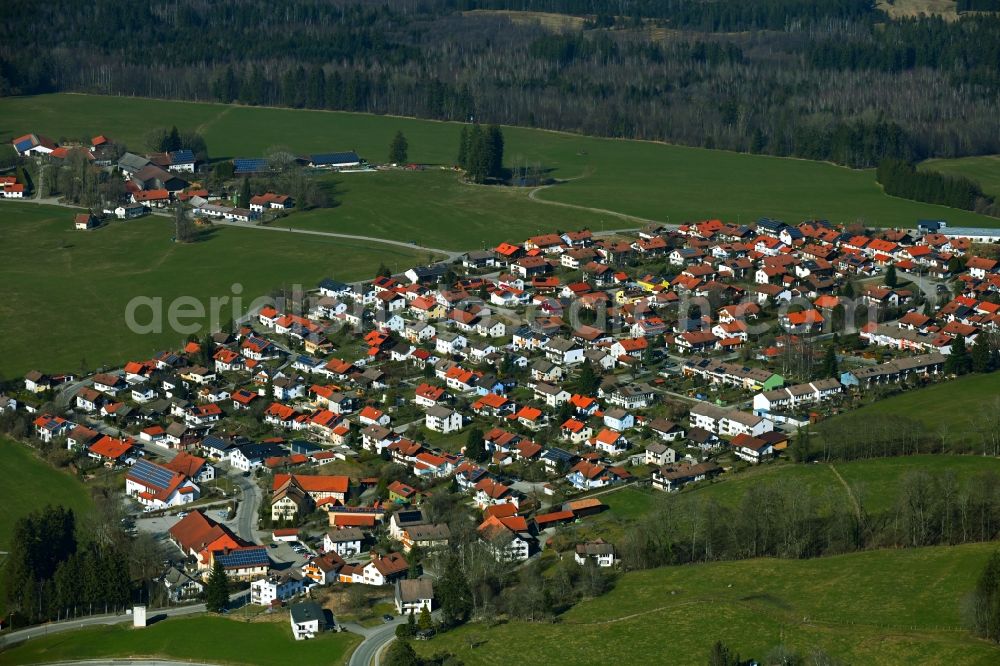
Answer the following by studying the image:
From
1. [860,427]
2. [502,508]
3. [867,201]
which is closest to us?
[502,508]

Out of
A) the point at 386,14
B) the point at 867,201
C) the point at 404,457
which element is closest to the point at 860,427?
the point at 404,457

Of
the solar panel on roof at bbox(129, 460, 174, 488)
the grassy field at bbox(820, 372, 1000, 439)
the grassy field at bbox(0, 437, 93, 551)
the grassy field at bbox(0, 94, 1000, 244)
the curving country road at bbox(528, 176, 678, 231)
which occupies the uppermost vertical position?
the grassy field at bbox(0, 94, 1000, 244)

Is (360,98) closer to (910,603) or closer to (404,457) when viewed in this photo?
(404,457)

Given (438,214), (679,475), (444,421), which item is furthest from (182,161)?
(679,475)

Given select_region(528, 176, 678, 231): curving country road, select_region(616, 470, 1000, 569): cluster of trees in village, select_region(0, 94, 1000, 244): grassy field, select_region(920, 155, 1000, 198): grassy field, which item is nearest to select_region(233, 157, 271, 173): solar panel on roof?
select_region(0, 94, 1000, 244): grassy field

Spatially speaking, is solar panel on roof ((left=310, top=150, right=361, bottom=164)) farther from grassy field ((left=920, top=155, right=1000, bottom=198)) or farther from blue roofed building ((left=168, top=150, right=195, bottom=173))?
grassy field ((left=920, top=155, right=1000, bottom=198))

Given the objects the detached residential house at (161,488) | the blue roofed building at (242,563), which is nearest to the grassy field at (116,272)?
the detached residential house at (161,488)

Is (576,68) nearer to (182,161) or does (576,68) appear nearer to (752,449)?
(182,161)
